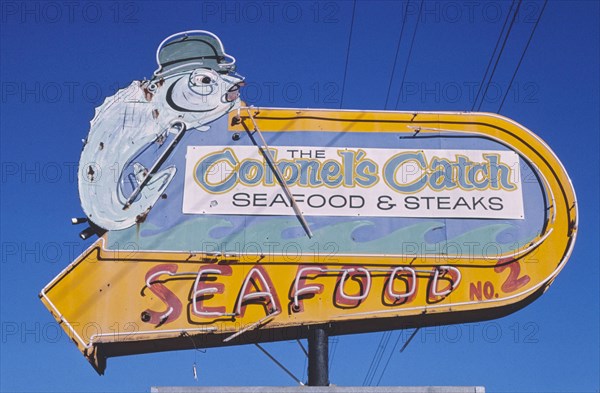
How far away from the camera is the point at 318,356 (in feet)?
38.3

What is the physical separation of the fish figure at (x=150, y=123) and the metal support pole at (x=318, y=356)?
9.66 ft

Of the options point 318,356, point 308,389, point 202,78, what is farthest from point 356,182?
point 308,389

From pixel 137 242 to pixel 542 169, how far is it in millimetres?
5825

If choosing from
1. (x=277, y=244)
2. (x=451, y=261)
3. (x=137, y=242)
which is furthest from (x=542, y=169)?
(x=137, y=242)

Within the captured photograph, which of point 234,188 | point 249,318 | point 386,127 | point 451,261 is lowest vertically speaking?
point 249,318

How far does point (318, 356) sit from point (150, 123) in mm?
4277

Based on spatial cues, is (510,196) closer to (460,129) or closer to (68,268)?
(460,129)

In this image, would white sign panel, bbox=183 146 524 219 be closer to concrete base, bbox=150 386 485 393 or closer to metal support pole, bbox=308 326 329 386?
metal support pole, bbox=308 326 329 386

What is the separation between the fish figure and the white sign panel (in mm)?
482

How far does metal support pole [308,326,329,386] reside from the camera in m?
11.5

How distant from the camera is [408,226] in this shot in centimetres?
1255

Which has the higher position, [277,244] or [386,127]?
[386,127]

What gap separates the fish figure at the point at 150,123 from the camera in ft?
41.7

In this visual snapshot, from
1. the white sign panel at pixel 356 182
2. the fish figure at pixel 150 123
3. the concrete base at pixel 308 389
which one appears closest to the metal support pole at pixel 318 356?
the concrete base at pixel 308 389
